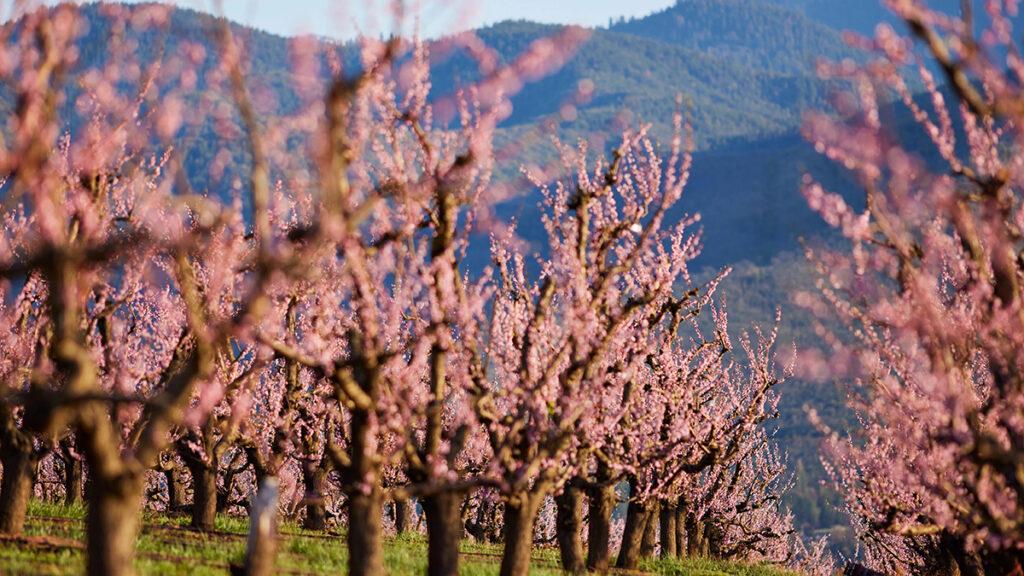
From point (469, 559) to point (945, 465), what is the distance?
10.5 m

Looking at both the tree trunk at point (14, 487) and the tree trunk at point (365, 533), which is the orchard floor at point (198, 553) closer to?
the tree trunk at point (14, 487)

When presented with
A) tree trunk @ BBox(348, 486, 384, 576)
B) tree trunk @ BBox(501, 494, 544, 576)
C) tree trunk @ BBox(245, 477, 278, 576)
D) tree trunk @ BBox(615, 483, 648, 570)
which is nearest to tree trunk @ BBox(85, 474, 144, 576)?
tree trunk @ BBox(245, 477, 278, 576)

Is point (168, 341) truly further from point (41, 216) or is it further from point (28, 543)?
point (41, 216)

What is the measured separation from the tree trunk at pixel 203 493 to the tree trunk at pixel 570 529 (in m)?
Result: 7.97

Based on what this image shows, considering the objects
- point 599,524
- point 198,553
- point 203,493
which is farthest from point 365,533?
point 203,493

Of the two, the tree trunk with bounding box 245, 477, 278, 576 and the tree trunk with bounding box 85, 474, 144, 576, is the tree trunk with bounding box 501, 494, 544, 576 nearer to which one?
the tree trunk with bounding box 245, 477, 278, 576

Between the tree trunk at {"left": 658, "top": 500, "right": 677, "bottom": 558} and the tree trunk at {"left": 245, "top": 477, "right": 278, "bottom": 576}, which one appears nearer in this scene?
the tree trunk at {"left": 245, "top": 477, "right": 278, "bottom": 576}

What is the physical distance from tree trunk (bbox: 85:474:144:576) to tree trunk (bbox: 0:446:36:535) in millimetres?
8780

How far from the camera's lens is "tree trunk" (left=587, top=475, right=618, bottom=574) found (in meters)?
18.6

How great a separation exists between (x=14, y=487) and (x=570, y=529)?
812 centimetres

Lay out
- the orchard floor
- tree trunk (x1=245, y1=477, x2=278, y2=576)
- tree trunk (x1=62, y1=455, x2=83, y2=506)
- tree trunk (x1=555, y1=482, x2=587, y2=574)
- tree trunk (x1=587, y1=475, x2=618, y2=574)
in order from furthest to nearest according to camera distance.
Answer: tree trunk (x1=62, y1=455, x2=83, y2=506) < tree trunk (x1=587, y1=475, x2=618, y2=574) < tree trunk (x1=555, y1=482, x2=587, y2=574) < the orchard floor < tree trunk (x1=245, y1=477, x2=278, y2=576)

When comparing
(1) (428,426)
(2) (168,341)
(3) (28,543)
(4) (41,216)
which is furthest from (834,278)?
(2) (168,341)

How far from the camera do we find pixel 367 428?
1130 cm

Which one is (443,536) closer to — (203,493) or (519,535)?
(519,535)
